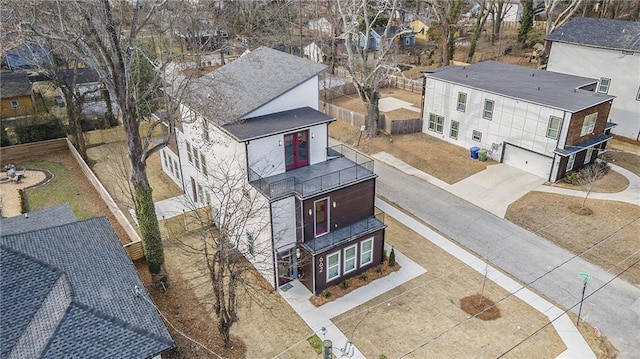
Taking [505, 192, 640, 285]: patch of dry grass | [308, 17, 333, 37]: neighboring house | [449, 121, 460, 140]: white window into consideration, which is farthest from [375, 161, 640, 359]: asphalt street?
[308, 17, 333, 37]: neighboring house

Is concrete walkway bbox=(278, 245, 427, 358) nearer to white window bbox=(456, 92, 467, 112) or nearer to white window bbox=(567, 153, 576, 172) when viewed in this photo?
white window bbox=(567, 153, 576, 172)

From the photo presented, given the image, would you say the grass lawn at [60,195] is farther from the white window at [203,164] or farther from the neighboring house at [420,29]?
the neighboring house at [420,29]

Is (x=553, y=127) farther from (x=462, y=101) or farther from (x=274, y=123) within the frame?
(x=274, y=123)

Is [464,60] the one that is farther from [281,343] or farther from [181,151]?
[281,343]

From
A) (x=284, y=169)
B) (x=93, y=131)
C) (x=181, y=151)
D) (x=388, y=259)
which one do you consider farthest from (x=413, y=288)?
(x=93, y=131)

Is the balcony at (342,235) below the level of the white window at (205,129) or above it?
below

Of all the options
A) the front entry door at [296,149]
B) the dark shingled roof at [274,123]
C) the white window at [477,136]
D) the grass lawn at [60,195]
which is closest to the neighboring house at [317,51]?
Result: the white window at [477,136]
